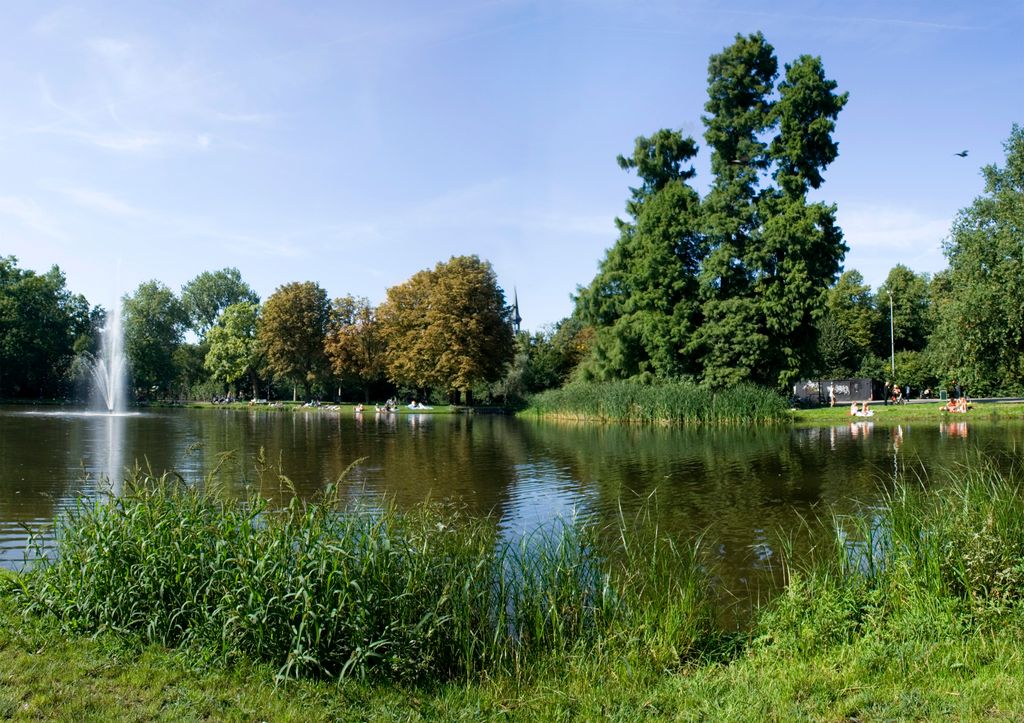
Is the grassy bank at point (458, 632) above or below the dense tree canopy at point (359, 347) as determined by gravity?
below

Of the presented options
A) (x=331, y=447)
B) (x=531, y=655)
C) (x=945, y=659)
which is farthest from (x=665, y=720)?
(x=331, y=447)

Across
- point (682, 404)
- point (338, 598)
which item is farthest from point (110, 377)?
point (338, 598)

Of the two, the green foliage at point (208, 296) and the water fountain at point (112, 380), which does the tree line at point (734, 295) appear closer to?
the water fountain at point (112, 380)

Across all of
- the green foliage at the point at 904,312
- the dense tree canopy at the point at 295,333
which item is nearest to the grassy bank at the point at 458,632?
the dense tree canopy at the point at 295,333

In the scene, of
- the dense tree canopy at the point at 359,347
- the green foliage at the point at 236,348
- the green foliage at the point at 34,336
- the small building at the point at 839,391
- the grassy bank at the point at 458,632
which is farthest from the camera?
the green foliage at the point at 236,348

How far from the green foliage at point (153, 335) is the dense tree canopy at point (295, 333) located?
1639cm

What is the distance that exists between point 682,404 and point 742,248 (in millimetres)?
10399

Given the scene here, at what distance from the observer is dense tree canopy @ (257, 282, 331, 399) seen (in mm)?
77625

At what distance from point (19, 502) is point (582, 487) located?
11.4 meters

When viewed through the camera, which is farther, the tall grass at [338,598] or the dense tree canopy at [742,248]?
the dense tree canopy at [742,248]

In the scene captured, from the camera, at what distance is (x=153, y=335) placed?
330 ft

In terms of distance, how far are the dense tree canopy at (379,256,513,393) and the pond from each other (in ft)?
85.5

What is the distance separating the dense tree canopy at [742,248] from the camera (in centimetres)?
4075

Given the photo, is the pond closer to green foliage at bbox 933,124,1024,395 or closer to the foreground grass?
the foreground grass
